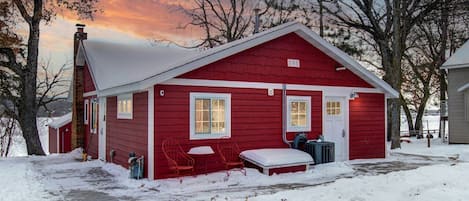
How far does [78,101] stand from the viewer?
15969mm

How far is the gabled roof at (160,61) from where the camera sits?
9.22 m

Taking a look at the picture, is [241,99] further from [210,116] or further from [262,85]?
[210,116]

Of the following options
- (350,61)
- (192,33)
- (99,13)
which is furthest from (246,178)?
(192,33)

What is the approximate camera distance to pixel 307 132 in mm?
11648

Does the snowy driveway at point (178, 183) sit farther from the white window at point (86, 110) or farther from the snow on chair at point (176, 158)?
the white window at point (86, 110)

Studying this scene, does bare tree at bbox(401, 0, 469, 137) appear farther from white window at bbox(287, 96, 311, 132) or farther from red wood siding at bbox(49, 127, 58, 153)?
red wood siding at bbox(49, 127, 58, 153)

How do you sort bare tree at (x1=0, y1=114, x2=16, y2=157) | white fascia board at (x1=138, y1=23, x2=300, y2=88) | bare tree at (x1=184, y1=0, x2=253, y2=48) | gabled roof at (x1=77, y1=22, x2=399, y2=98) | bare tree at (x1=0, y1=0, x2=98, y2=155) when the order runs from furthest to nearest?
bare tree at (x1=184, y1=0, x2=253, y2=48), bare tree at (x1=0, y1=114, x2=16, y2=157), bare tree at (x1=0, y1=0, x2=98, y2=155), gabled roof at (x1=77, y1=22, x2=399, y2=98), white fascia board at (x1=138, y1=23, x2=300, y2=88)

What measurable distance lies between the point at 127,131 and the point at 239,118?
9.52 feet

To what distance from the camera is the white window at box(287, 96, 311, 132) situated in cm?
1130

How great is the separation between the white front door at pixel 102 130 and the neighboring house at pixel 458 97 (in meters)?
14.5

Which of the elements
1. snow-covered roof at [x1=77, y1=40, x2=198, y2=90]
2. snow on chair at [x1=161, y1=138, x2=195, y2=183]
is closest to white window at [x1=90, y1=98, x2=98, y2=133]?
snow-covered roof at [x1=77, y1=40, x2=198, y2=90]

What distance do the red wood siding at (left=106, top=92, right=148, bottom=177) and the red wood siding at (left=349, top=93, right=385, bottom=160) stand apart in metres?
6.36

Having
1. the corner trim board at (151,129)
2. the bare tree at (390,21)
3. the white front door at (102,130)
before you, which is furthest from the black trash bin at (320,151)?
the bare tree at (390,21)

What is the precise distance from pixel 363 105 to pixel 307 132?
2426 millimetres
